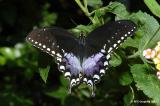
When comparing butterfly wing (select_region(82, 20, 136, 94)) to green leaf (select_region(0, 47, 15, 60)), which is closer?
butterfly wing (select_region(82, 20, 136, 94))

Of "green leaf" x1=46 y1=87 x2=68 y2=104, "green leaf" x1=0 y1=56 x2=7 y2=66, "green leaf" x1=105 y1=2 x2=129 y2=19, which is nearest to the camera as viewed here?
"green leaf" x1=105 y1=2 x2=129 y2=19

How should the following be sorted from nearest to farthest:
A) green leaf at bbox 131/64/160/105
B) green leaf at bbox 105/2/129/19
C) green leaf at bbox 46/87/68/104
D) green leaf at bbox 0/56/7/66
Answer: green leaf at bbox 131/64/160/105, green leaf at bbox 105/2/129/19, green leaf at bbox 46/87/68/104, green leaf at bbox 0/56/7/66

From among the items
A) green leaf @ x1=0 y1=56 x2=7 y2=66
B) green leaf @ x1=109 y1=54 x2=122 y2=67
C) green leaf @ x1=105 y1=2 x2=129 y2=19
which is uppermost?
green leaf @ x1=0 y1=56 x2=7 y2=66

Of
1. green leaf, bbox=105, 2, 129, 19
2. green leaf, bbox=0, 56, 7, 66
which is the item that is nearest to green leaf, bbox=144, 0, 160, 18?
green leaf, bbox=105, 2, 129, 19

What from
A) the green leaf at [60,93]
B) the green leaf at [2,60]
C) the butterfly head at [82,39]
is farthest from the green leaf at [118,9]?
the green leaf at [2,60]

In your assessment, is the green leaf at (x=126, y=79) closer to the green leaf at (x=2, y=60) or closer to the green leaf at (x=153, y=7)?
the green leaf at (x=153, y=7)

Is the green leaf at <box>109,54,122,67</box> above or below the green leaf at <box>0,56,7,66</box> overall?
below

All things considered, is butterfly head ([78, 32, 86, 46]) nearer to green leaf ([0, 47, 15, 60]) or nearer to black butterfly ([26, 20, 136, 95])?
black butterfly ([26, 20, 136, 95])

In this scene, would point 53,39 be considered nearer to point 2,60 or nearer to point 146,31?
point 146,31
